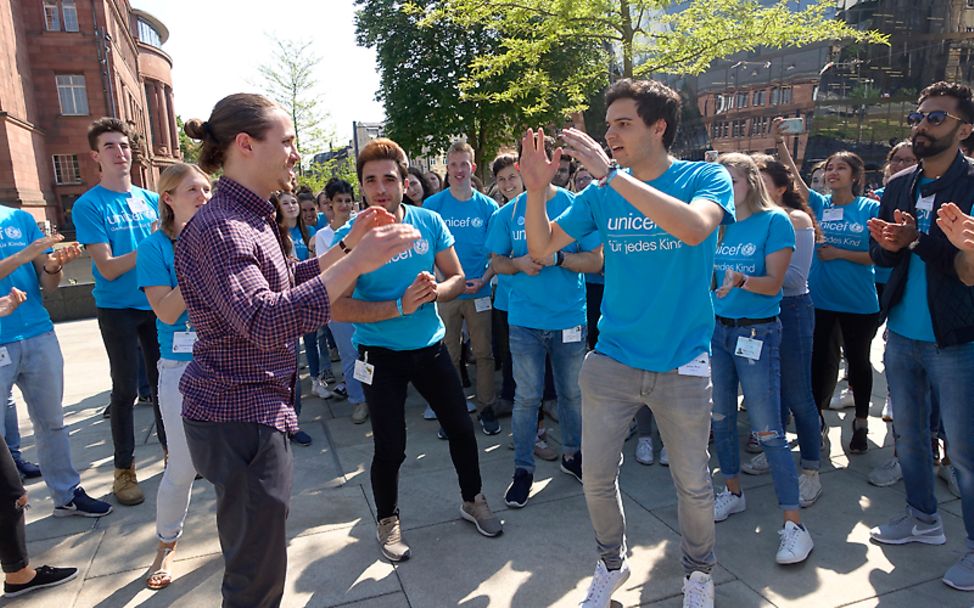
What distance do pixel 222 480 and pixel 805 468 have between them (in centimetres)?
349

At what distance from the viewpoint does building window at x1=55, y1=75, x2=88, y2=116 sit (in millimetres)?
27484

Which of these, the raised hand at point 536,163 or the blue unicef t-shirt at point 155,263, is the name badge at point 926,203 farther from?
the blue unicef t-shirt at point 155,263

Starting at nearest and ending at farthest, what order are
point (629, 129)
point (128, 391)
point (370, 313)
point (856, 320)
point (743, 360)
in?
point (629, 129), point (370, 313), point (743, 360), point (128, 391), point (856, 320)

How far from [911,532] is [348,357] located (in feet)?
15.0

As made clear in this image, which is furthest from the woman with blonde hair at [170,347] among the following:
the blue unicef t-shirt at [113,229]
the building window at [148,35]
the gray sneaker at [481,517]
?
the building window at [148,35]

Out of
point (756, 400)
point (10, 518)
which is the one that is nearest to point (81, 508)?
point (10, 518)

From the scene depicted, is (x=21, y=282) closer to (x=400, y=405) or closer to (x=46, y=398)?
(x=46, y=398)

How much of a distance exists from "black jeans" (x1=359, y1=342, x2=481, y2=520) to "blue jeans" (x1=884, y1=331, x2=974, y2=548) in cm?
236

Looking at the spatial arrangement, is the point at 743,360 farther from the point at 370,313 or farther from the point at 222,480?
the point at 222,480

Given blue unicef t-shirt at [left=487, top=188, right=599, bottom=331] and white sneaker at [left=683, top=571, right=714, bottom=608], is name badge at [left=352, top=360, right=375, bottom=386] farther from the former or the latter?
white sneaker at [left=683, top=571, right=714, bottom=608]

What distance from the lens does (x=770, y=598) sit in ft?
9.27

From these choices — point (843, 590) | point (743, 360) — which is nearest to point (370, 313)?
point (743, 360)

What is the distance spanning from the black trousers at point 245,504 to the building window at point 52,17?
34627 mm

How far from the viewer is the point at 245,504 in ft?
6.46
